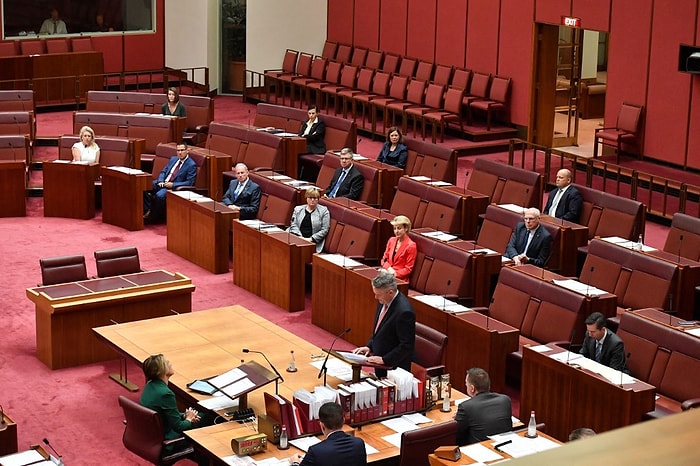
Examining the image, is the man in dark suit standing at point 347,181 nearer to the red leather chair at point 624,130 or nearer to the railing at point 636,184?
the railing at point 636,184

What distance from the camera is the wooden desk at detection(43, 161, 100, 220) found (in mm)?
12367

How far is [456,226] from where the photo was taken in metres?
10.2

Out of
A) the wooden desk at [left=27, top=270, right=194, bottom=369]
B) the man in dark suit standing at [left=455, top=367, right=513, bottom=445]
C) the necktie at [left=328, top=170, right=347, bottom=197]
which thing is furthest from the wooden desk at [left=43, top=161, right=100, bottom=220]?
the man in dark suit standing at [left=455, top=367, right=513, bottom=445]

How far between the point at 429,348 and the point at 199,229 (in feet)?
15.4

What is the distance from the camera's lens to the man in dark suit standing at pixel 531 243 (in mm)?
8914

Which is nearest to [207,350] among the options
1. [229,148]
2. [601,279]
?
[601,279]

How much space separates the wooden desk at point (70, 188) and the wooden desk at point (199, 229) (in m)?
1.56

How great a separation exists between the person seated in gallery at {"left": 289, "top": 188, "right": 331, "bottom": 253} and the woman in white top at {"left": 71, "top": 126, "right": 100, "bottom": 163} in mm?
3757

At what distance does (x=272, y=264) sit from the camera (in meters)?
9.68

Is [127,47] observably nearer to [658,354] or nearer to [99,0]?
[99,0]

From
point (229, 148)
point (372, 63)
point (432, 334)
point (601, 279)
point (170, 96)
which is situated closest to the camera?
point (432, 334)

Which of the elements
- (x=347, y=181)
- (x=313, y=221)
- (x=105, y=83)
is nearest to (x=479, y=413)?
(x=313, y=221)

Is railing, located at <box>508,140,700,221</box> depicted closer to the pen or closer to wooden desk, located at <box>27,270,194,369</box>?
wooden desk, located at <box>27,270,194,369</box>

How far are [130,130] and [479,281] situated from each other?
704 cm
